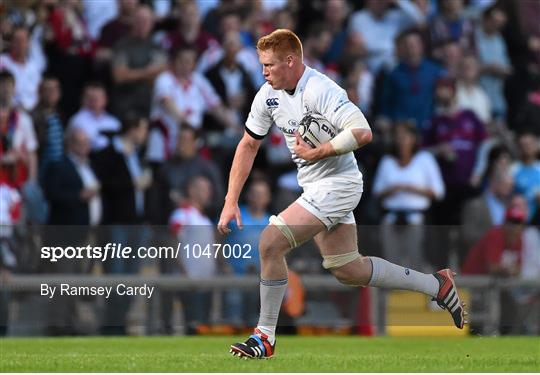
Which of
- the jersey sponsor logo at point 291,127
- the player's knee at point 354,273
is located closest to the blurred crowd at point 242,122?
the player's knee at point 354,273

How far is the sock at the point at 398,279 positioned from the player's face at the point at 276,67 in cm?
147

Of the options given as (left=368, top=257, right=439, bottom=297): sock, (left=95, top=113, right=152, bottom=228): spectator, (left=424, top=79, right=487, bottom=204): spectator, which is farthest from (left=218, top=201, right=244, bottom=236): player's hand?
(left=424, top=79, right=487, bottom=204): spectator

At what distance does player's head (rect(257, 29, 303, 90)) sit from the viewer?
877 centimetres

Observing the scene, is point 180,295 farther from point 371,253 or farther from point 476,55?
point 476,55

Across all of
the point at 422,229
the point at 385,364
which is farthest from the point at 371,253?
the point at 385,364

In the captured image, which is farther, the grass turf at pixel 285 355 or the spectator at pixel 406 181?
the spectator at pixel 406 181

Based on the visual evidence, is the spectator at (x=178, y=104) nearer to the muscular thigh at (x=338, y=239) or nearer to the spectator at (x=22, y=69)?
the spectator at (x=22, y=69)

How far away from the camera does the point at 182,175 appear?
48.9 feet

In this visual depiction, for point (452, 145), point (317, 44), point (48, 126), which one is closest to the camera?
point (48, 126)

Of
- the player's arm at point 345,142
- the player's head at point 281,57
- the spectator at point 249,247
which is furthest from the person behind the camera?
the spectator at point 249,247

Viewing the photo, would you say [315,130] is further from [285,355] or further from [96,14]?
[96,14]

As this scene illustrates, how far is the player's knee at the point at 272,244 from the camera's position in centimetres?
866

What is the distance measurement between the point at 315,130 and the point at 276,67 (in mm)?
494

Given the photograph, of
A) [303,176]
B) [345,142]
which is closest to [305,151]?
[345,142]
